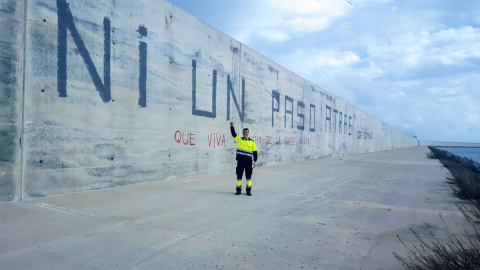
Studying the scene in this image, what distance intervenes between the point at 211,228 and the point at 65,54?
17.0 feet

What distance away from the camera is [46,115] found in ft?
21.2

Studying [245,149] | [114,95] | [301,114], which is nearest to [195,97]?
[114,95]

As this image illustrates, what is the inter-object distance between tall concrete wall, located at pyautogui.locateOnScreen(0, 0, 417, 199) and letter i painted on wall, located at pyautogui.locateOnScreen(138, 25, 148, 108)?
29 mm

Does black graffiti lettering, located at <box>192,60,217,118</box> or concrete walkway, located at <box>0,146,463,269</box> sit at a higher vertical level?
black graffiti lettering, located at <box>192,60,217,118</box>

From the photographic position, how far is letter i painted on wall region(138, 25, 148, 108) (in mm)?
8680

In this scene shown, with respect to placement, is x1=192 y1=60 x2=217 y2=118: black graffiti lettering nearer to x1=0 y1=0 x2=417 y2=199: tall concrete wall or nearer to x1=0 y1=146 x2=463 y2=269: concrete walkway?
x1=0 y1=0 x2=417 y2=199: tall concrete wall

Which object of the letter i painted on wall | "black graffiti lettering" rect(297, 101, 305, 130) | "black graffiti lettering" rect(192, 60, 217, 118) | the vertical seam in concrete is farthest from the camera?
"black graffiti lettering" rect(297, 101, 305, 130)

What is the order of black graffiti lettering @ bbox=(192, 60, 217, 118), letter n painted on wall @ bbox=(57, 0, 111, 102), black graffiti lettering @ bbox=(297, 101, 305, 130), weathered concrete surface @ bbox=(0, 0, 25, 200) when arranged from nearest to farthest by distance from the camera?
weathered concrete surface @ bbox=(0, 0, 25, 200) < letter n painted on wall @ bbox=(57, 0, 111, 102) < black graffiti lettering @ bbox=(192, 60, 217, 118) < black graffiti lettering @ bbox=(297, 101, 305, 130)

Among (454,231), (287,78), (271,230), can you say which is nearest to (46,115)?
(271,230)

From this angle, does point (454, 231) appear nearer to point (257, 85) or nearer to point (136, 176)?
point (136, 176)

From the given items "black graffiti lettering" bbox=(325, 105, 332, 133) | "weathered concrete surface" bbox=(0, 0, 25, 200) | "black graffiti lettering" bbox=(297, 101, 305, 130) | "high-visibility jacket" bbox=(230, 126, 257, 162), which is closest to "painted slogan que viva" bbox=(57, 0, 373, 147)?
"weathered concrete surface" bbox=(0, 0, 25, 200)

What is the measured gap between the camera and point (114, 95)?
7949mm

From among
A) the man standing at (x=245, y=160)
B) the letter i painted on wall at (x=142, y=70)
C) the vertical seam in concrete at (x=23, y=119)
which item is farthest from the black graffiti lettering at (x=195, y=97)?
the vertical seam in concrete at (x=23, y=119)

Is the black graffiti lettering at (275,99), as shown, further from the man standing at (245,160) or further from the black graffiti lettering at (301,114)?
the man standing at (245,160)
